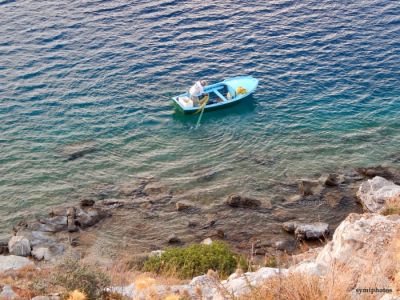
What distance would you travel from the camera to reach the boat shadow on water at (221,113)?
3250cm

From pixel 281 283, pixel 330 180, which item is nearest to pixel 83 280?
pixel 281 283

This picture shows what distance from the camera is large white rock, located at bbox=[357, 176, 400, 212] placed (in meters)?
24.3

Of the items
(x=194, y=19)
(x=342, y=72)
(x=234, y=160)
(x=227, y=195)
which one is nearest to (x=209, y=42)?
(x=194, y=19)

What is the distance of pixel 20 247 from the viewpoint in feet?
72.8

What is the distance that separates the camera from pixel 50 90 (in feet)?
112

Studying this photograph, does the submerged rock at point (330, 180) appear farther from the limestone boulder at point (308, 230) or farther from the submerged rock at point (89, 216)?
the submerged rock at point (89, 216)

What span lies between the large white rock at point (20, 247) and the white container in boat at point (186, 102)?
513 inches

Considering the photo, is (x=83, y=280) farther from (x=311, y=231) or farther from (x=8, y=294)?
(x=311, y=231)

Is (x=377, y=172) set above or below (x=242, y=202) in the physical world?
below

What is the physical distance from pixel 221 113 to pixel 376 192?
37.8 feet

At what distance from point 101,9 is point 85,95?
11.9 m

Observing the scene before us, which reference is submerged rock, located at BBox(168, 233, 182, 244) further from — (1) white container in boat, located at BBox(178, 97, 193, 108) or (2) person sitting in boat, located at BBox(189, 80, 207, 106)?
(2) person sitting in boat, located at BBox(189, 80, 207, 106)

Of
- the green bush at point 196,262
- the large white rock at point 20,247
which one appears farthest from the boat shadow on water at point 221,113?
the green bush at point 196,262

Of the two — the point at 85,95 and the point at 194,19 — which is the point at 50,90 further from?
the point at 194,19
